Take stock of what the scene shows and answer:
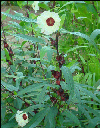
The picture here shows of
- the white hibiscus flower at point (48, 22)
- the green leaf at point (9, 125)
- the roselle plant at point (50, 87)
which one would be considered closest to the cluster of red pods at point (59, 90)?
the roselle plant at point (50, 87)

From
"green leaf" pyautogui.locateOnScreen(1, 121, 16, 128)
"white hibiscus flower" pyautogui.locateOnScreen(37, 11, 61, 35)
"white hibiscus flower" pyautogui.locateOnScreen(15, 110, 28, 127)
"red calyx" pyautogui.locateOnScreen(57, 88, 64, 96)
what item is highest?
"white hibiscus flower" pyautogui.locateOnScreen(37, 11, 61, 35)

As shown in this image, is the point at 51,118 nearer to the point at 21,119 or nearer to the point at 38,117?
the point at 38,117

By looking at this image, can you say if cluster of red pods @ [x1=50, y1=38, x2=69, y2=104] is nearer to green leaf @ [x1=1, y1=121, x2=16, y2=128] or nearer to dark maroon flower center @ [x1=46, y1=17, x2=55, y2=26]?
dark maroon flower center @ [x1=46, y1=17, x2=55, y2=26]

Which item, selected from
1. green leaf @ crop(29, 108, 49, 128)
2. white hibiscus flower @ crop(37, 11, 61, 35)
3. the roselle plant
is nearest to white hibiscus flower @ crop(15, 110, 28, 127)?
the roselle plant

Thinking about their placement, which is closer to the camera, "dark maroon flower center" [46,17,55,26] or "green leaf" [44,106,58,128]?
"dark maroon flower center" [46,17,55,26]

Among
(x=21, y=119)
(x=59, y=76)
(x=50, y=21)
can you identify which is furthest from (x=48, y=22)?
(x=21, y=119)

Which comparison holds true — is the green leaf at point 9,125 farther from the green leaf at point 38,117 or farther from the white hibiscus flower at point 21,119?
the green leaf at point 38,117

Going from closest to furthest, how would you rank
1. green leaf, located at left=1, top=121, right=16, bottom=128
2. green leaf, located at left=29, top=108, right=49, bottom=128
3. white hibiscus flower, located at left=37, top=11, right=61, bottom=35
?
white hibiscus flower, located at left=37, top=11, right=61, bottom=35 < green leaf, located at left=29, top=108, right=49, bottom=128 < green leaf, located at left=1, top=121, right=16, bottom=128

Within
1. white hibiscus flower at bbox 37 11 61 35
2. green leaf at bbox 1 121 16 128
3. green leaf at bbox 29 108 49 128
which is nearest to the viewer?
white hibiscus flower at bbox 37 11 61 35

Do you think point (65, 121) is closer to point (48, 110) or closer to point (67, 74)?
point (48, 110)
